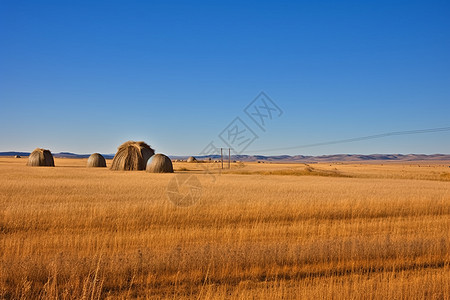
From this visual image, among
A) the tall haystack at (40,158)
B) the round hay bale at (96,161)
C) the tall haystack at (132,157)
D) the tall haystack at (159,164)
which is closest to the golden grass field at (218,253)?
the tall haystack at (159,164)

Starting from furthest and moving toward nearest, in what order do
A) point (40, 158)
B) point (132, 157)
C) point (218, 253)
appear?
point (40, 158) → point (132, 157) → point (218, 253)

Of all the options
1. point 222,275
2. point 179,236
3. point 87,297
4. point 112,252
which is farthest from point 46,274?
point 179,236

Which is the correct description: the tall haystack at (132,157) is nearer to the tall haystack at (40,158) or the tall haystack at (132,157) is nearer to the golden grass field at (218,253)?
the tall haystack at (40,158)

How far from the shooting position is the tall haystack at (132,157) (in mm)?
47469

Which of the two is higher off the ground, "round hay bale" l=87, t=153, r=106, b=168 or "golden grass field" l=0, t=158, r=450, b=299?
"round hay bale" l=87, t=153, r=106, b=168

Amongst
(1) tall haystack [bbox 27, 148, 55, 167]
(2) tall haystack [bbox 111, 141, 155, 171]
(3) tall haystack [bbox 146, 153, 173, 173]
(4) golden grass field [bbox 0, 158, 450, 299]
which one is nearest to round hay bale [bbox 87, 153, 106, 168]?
(1) tall haystack [bbox 27, 148, 55, 167]

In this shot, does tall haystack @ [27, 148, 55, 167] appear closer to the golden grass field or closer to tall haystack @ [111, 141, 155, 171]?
tall haystack @ [111, 141, 155, 171]

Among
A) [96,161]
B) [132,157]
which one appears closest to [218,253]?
[132,157]

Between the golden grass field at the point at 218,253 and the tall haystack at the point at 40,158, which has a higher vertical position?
the tall haystack at the point at 40,158

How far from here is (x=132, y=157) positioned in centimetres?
4788

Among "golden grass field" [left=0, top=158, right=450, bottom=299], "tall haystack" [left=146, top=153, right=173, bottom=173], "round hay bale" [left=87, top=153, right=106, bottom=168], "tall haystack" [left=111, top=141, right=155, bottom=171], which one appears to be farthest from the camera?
"round hay bale" [left=87, top=153, right=106, bottom=168]

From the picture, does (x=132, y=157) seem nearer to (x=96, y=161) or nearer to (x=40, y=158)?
(x=96, y=161)

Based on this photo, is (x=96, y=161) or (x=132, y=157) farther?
(x=96, y=161)

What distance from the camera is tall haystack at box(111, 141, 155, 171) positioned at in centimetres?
4747
